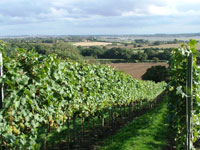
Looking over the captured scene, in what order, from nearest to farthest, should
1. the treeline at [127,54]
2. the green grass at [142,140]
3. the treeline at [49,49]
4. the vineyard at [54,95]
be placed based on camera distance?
1. the vineyard at [54,95]
2. the green grass at [142,140]
3. the treeline at [49,49]
4. the treeline at [127,54]

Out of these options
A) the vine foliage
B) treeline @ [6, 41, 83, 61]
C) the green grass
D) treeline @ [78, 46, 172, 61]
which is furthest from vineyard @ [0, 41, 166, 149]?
treeline @ [78, 46, 172, 61]

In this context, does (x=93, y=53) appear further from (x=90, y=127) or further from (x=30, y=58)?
(x=30, y=58)

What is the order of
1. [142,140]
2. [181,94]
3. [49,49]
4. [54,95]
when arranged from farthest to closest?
[49,49]
[142,140]
[54,95]
[181,94]

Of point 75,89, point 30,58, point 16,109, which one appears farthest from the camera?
point 75,89

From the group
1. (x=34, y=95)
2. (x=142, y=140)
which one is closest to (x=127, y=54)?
(x=142, y=140)

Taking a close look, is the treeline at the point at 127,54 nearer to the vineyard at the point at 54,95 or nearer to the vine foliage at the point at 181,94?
the vineyard at the point at 54,95

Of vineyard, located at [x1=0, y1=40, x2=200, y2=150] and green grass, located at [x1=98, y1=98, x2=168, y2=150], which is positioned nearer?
vineyard, located at [x1=0, y1=40, x2=200, y2=150]

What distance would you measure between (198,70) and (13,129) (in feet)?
15.4

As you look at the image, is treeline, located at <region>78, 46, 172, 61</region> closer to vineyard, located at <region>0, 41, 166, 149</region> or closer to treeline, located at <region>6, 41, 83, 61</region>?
treeline, located at <region>6, 41, 83, 61</region>

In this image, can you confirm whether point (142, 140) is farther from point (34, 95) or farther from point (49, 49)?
point (49, 49)

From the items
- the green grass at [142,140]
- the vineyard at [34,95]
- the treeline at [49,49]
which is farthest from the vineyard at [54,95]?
the treeline at [49,49]

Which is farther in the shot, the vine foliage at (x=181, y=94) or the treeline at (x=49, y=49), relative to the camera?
the treeline at (x=49, y=49)

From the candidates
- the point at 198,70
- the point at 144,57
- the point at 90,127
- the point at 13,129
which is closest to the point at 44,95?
the point at 13,129

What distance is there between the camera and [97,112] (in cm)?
1097
